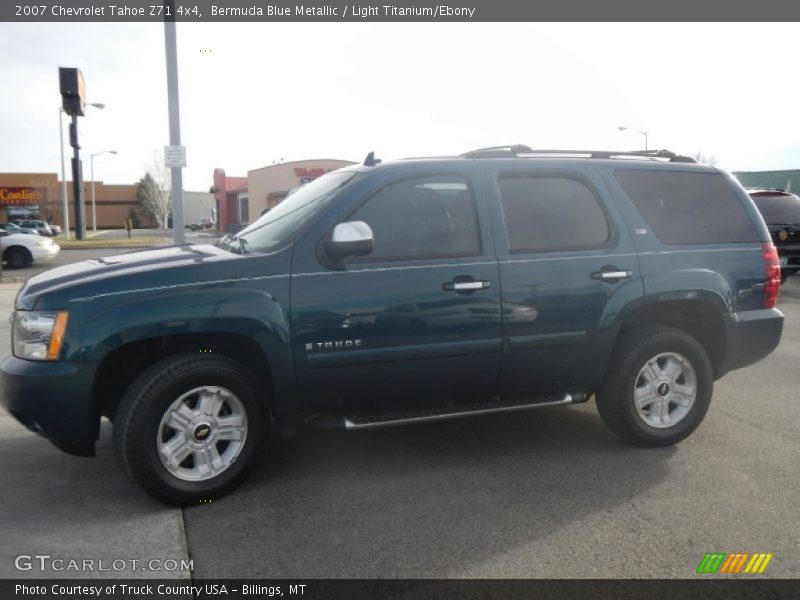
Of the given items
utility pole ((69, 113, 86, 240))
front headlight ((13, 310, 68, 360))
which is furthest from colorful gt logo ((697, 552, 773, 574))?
utility pole ((69, 113, 86, 240))

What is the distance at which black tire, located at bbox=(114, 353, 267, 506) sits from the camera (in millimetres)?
3551

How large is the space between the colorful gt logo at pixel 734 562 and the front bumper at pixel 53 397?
3.08m

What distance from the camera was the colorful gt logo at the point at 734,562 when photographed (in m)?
3.09

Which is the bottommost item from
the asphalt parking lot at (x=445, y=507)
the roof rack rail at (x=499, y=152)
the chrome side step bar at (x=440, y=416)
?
the asphalt parking lot at (x=445, y=507)

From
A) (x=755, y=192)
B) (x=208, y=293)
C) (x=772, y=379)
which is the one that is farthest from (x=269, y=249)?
(x=755, y=192)

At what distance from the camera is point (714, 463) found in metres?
4.34

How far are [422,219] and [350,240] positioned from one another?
62 cm

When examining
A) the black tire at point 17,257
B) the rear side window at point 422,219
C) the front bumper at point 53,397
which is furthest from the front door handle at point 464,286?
the black tire at point 17,257

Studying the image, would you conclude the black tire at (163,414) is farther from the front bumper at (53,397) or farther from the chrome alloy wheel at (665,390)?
the chrome alloy wheel at (665,390)

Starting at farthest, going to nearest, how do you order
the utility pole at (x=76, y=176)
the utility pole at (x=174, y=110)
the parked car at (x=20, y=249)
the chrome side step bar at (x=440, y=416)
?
1. the utility pole at (x=76, y=176)
2. the parked car at (x=20, y=249)
3. the utility pole at (x=174, y=110)
4. the chrome side step bar at (x=440, y=416)

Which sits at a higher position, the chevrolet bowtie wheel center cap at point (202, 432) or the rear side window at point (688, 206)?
the rear side window at point (688, 206)

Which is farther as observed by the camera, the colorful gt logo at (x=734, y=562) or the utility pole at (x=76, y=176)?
the utility pole at (x=76, y=176)

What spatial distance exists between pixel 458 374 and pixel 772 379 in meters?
3.84

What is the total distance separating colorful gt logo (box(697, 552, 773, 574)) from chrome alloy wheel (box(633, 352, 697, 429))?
1418mm
